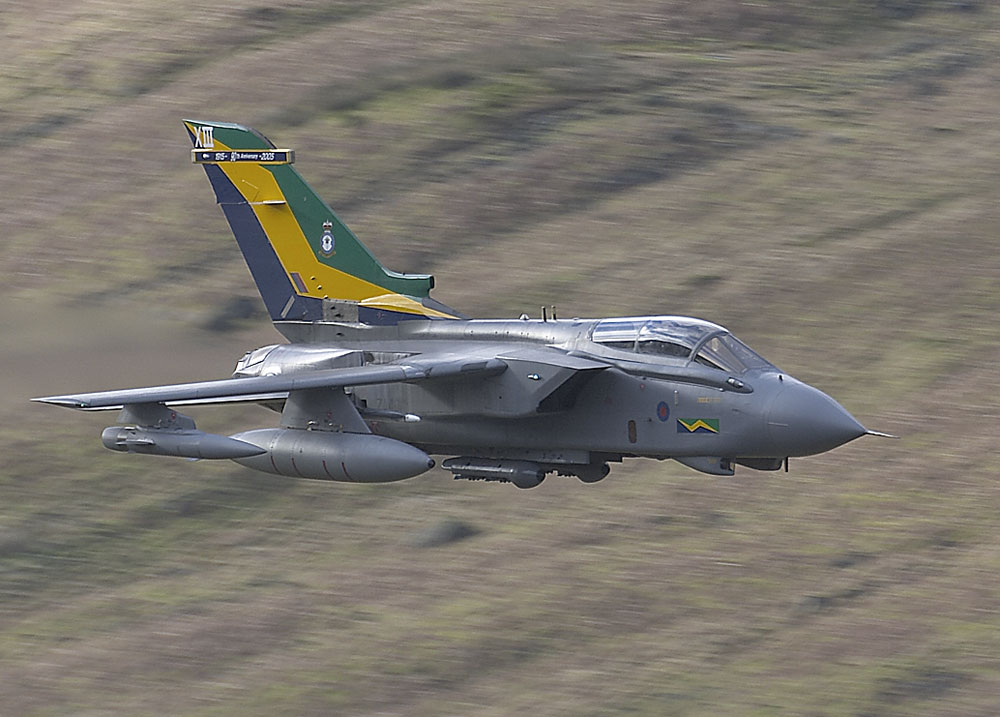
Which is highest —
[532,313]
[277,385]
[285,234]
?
[285,234]

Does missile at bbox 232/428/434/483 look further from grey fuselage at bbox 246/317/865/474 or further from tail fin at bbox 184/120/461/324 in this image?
tail fin at bbox 184/120/461/324

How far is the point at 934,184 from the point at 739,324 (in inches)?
470

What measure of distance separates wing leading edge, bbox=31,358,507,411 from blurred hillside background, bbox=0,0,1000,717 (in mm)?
14244

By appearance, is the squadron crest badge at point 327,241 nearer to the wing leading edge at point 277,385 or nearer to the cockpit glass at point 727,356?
the wing leading edge at point 277,385

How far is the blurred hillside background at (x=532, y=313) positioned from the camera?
4259 cm

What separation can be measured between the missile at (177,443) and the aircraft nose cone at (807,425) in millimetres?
9201

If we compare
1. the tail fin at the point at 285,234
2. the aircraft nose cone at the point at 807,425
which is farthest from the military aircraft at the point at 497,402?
the tail fin at the point at 285,234

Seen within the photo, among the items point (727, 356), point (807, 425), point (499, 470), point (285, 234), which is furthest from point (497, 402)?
point (285, 234)

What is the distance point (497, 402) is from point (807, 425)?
5395 mm

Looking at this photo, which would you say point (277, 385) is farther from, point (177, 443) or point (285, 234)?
point (285, 234)

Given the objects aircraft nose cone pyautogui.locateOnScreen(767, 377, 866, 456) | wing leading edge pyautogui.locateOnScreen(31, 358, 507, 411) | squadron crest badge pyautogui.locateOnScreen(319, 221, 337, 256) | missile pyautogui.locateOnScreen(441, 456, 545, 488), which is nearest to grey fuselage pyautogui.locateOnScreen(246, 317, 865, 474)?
aircraft nose cone pyautogui.locateOnScreen(767, 377, 866, 456)

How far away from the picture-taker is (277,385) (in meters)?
29.0

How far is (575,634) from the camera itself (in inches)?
1674

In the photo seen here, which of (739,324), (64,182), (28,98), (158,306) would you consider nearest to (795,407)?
(739,324)
